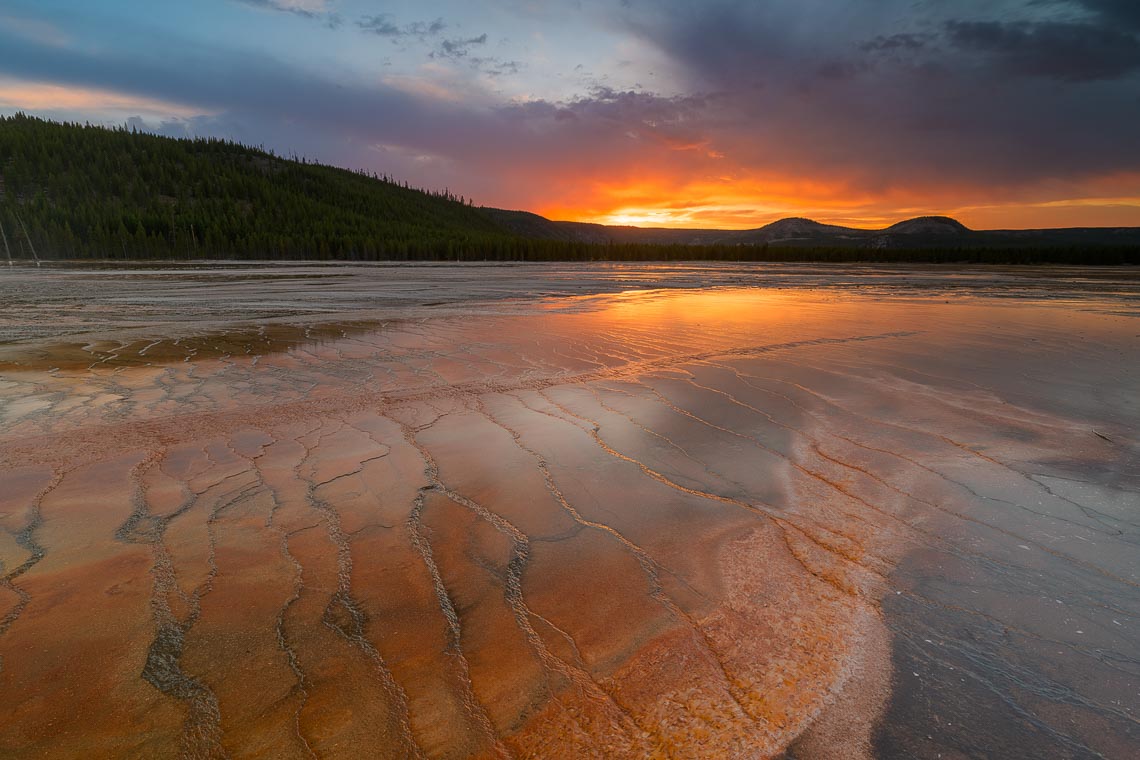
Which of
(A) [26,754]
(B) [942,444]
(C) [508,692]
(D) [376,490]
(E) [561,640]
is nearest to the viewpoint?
(A) [26,754]

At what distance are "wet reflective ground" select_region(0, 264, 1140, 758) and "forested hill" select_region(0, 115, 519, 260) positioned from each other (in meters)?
71.3

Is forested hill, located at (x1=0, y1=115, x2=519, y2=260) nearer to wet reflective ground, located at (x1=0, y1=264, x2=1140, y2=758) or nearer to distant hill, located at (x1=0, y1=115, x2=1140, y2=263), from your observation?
distant hill, located at (x1=0, y1=115, x2=1140, y2=263)

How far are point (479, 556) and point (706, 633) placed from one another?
3.84 feet

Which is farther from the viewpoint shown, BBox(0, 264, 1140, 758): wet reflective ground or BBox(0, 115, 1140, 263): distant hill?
BBox(0, 115, 1140, 263): distant hill

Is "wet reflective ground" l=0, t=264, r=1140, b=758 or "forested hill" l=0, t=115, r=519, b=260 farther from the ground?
"forested hill" l=0, t=115, r=519, b=260

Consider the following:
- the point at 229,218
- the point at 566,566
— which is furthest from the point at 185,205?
the point at 566,566

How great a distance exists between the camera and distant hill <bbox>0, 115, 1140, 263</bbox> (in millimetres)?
64938

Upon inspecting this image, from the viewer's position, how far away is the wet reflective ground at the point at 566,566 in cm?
179

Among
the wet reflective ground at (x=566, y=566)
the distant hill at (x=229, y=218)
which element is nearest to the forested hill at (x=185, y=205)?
the distant hill at (x=229, y=218)

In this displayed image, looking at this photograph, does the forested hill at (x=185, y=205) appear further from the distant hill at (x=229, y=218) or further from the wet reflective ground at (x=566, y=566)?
the wet reflective ground at (x=566, y=566)

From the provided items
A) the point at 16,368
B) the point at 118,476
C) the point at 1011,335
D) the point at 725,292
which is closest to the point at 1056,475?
the point at 118,476

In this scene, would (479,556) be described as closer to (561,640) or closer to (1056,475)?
(561,640)

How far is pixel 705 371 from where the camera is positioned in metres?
6.98

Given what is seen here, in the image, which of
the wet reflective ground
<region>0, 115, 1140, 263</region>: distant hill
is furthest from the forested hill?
the wet reflective ground
